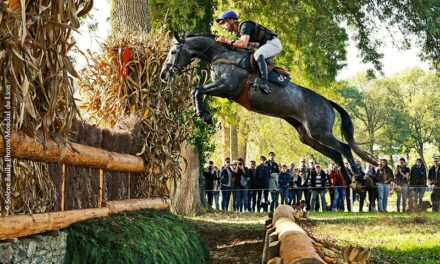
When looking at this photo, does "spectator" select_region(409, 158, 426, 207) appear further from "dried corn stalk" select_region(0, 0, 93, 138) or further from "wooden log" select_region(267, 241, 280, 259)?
"dried corn stalk" select_region(0, 0, 93, 138)

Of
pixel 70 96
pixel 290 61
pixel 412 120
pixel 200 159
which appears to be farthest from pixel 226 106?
pixel 412 120

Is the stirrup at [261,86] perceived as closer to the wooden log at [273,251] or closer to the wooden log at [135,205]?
the wooden log at [135,205]

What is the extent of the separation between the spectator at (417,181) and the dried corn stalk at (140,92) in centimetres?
1232

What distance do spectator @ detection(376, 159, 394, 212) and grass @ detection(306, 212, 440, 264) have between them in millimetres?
4247

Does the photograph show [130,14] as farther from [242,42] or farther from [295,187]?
[295,187]

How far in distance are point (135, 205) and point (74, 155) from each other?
2.29m

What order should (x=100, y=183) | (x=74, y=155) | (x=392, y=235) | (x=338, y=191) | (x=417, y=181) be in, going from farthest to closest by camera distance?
(x=338, y=191)
(x=417, y=181)
(x=392, y=235)
(x=100, y=183)
(x=74, y=155)

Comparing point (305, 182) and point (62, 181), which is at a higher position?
point (305, 182)

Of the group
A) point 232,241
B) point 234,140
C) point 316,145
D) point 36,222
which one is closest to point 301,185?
point 232,241

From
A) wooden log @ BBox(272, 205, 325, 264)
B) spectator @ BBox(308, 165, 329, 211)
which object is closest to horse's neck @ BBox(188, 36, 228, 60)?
wooden log @ BBox(272, 205, 325, 264)

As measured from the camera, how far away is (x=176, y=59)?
27.9 feet

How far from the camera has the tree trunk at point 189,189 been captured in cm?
1716

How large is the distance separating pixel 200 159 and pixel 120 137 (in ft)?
33.6

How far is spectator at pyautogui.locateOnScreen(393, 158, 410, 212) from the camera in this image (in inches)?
764
